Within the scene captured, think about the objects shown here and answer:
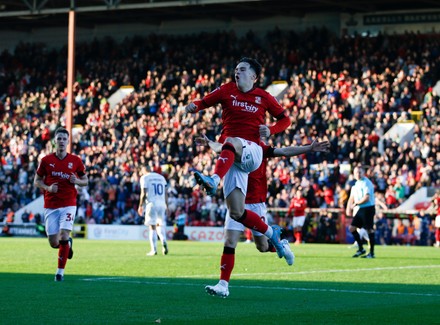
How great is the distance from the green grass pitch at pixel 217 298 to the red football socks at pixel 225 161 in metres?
1.55

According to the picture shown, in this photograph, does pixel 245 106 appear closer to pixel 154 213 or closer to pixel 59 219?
pixel 59 219

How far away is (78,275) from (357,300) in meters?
6.29

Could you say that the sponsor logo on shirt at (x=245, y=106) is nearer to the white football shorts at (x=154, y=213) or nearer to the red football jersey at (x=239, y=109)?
the red football jersey at (x=239, y=109)

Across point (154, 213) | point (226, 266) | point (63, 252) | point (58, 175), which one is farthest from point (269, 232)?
point (154, 213)

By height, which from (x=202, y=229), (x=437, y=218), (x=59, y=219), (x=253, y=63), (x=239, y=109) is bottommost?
(x=202, y=229)

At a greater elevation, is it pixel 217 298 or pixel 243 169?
pixel 243 169

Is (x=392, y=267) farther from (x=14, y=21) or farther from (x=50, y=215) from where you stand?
(x=14, y=21)

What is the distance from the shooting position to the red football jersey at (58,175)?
1688 cm

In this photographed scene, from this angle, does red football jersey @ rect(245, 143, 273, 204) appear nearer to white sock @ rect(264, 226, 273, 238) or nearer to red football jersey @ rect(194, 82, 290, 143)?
white sock @ rect(264, 226, 273, 238)

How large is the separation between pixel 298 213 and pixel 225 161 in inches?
1003

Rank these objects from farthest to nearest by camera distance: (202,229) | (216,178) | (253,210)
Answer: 1. (202,229)
2. (253,210)
3. (216,178)

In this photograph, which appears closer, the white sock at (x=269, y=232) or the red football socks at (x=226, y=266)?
the red football socks at (x=226, y=266)

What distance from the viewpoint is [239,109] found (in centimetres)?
1284

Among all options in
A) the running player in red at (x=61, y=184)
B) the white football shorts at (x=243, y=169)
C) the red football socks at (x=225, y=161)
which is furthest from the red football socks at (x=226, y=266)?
the running player in red at (x=61, y=184)
